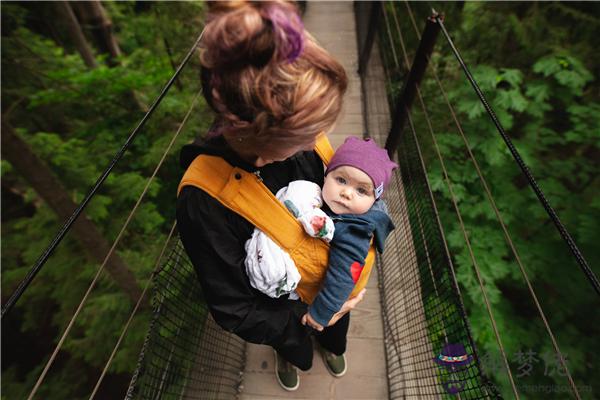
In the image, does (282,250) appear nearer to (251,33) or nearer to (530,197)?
(251,33)

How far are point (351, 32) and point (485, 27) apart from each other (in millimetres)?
1981

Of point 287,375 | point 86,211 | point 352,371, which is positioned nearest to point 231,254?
point 287,375

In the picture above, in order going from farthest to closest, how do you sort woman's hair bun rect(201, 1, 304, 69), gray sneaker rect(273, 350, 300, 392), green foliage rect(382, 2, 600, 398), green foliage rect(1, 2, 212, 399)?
1. green foliage rect(1, 2, 212, 399)
2. green foliage rect(382, 2, 600, 398)
3. gray sneaker rect(273, 350, 300, 392)
4. woman's hair bun rect(201, 1, 304, 69)

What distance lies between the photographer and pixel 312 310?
1079 mm

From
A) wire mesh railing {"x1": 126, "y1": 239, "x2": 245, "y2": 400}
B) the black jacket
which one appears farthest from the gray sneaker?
the black jacket

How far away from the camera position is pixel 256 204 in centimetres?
85

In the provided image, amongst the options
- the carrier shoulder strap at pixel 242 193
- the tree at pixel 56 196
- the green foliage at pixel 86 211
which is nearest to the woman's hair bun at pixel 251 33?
the carrier shoulder strap at pixel 242 193

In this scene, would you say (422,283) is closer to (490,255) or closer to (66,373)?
(490,255)

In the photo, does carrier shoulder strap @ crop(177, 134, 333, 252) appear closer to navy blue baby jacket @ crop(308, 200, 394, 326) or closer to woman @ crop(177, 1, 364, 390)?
woman @ crop(177, 1, 364, 390)

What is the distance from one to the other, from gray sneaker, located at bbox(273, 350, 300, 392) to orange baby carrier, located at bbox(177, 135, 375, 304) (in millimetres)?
923

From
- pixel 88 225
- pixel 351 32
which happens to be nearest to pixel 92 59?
pixel 88 225

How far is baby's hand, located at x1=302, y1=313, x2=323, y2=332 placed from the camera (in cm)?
109

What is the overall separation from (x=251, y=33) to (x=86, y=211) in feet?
8.99

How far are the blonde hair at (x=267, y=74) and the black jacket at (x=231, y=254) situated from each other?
207mm
